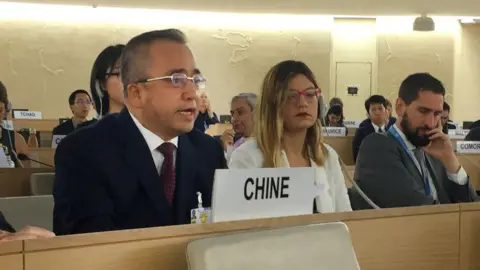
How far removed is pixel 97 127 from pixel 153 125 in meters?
0.14

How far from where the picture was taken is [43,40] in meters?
9.46

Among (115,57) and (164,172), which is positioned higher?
(115,57)

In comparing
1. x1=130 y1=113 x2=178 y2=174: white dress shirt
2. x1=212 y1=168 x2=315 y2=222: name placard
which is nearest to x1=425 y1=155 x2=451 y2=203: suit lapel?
x1=212 y1=168 x2=315 y2=222: name placard

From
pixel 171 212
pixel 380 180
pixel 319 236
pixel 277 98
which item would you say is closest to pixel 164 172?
pixel 171 212

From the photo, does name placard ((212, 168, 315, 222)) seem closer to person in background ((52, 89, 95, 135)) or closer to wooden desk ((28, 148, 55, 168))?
wooden desk ((28, 148, 55, 168))

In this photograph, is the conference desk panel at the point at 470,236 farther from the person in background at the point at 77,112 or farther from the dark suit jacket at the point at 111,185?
the person in background at the point at 77,112

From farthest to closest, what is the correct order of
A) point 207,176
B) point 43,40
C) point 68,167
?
point 43,40 → point 207,176 → point 68,167

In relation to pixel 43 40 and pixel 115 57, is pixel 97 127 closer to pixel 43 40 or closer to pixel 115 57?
pixel 115 57

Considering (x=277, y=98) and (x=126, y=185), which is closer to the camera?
(x=126, y=185)

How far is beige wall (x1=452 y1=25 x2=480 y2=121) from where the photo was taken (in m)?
10.7

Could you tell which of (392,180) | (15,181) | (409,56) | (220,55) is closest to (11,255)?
(392,180)

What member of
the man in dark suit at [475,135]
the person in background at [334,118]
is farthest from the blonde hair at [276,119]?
the person in background at [334,118]

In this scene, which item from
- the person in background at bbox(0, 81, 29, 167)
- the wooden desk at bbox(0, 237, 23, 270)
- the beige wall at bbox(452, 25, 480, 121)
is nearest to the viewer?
the wooden desk at bbox(0, 237, 23, 270)

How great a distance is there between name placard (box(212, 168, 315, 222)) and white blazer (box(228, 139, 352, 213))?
1.86 ft
